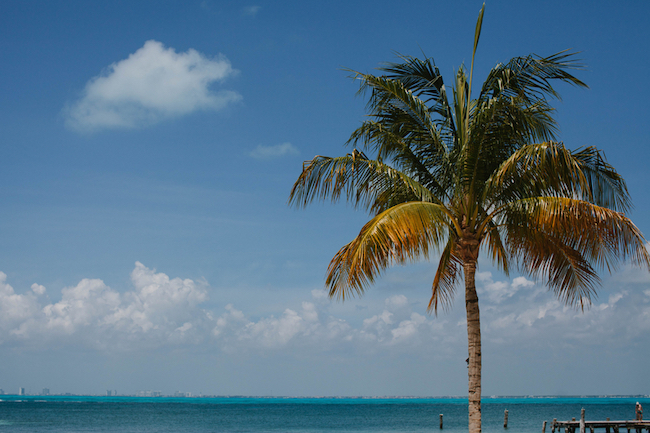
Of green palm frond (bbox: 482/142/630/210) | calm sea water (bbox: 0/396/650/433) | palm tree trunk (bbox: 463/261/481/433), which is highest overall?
green palm frond (bbox: 482/142/630/210)

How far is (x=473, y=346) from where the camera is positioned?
30.7 ft

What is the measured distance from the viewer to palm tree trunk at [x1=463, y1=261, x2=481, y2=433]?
9.08m

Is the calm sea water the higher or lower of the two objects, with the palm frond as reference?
lower

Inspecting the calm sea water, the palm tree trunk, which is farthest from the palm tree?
the calm sea water

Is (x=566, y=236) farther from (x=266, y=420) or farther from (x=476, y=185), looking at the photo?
(x=266, y=420)

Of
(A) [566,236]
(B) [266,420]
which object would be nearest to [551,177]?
(A) [566,236]

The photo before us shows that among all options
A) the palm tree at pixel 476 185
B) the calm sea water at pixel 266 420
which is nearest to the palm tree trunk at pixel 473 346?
the palm tree at pixel 476 185

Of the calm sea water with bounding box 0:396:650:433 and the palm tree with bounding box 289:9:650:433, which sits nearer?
the palm tree with bounding box 289:9:650:433

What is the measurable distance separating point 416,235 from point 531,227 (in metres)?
2.07

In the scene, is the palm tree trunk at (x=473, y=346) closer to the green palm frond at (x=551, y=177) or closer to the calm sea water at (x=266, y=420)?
the green palm frond at (x=551, y=177)

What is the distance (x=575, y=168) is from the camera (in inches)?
345

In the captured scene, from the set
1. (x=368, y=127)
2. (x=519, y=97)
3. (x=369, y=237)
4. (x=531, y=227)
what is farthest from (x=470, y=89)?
(x=369, y=237)

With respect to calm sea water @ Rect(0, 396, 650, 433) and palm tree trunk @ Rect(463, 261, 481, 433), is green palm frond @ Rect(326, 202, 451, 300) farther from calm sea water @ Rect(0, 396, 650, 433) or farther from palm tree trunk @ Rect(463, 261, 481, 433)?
calm sea water @ Rect(0, 396, 650, 433)

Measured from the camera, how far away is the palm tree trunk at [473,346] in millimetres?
9078
